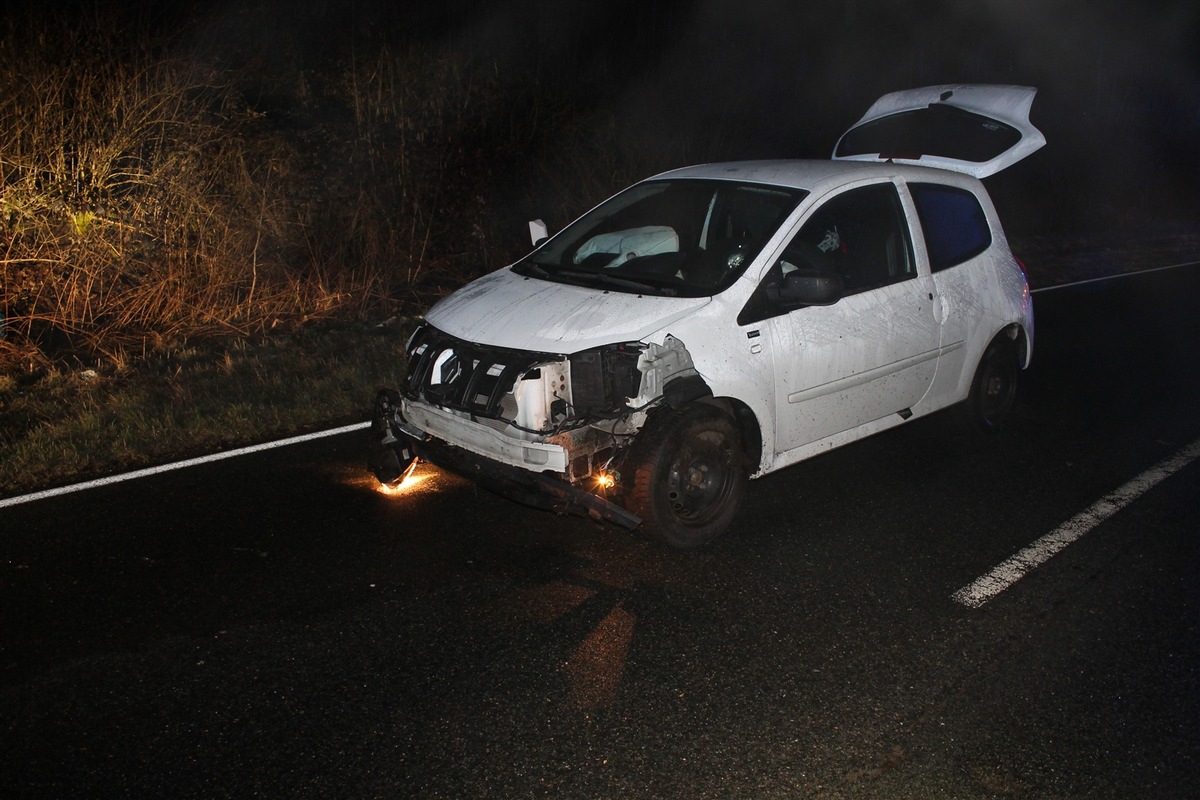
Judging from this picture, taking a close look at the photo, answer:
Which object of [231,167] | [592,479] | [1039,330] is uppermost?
[231,167]

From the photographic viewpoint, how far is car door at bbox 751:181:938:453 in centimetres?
541

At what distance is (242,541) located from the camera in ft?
17.4

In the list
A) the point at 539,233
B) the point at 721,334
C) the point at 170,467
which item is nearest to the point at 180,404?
the point at 170,467

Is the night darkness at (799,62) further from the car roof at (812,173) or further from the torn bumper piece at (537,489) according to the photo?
the torn bumper piece at (537,489)

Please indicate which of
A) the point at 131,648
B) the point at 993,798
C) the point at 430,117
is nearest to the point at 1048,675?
the point at 993,798

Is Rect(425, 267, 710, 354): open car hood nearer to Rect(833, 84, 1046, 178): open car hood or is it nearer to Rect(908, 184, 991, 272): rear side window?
Rect(908, 184, 991, 272): rear side window

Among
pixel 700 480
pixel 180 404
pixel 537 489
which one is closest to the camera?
pixel 537 489

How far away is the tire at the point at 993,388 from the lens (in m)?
6.82

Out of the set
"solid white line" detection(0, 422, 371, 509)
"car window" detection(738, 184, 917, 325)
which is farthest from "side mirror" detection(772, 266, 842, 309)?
"solid white line" detection(0, 422, 371, 509)

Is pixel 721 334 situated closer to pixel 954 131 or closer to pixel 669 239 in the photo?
pixel 669 239

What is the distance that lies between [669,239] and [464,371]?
66.3 inches

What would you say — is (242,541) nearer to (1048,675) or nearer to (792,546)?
(792,546)

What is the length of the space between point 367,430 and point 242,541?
1874 millimetres

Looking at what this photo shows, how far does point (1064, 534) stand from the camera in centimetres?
549
